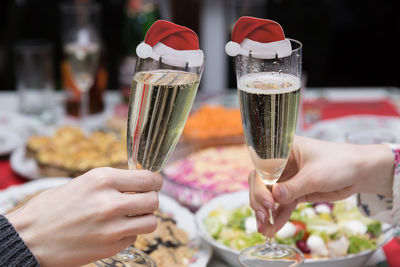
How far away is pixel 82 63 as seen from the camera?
231 cm

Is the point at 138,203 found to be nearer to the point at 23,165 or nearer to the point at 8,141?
the point at 23,165

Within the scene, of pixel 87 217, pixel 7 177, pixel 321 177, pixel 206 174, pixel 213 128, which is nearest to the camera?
pixel 87 217

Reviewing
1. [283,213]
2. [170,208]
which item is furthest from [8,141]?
[283,213]

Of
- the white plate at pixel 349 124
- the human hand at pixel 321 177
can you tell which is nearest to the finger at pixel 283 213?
the human hand at pixel 321 177

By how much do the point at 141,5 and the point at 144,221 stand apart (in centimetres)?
193

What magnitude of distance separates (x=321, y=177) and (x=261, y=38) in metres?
0.41

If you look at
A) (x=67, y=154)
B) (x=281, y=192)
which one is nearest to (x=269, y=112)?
(x=281, y=192)

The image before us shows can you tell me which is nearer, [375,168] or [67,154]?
[375,168]

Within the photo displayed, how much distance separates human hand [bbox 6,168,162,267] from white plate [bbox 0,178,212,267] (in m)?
0.37

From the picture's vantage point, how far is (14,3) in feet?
14.5

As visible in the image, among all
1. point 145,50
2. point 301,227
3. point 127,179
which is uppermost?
point 145,50

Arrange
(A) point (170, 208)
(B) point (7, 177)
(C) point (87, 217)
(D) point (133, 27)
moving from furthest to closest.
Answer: (D) point (133, 27) < (B) point (7, 177) < (A) point (170, 208) < (C) point (87, 217)

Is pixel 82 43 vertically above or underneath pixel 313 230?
above

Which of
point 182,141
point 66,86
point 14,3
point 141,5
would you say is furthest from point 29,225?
point 14,3
